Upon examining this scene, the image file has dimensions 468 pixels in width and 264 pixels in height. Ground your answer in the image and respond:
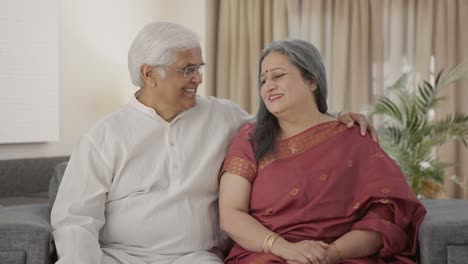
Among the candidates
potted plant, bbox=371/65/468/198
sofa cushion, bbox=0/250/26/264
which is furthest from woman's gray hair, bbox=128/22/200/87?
potted plant, bbox=371/65/468/198

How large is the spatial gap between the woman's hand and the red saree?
37 mm

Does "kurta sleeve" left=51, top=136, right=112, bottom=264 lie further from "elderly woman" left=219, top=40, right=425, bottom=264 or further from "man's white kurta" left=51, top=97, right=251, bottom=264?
"elderly woman" left=219, top=40, right=425, bottom=264

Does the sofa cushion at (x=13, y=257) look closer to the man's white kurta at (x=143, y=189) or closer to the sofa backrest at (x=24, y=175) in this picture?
the man's white kurta at (x=143, y=189)

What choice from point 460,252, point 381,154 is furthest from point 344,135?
point 460,252

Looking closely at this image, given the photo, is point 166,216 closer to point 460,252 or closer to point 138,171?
point 138,171

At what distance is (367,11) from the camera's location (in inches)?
229

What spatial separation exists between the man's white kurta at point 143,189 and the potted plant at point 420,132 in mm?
3015

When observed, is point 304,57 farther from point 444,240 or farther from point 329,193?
point 444,240

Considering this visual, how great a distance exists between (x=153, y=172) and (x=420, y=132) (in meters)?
3.23

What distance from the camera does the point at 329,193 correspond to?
7.74 ft

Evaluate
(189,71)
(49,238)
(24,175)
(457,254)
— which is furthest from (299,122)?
(24,175)

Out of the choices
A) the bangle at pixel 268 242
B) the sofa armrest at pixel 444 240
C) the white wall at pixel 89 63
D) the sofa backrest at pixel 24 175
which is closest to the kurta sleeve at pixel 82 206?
the bangle at pixel 268 242

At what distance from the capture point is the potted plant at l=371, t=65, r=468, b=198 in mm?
5281

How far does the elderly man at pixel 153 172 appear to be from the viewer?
2.40m
